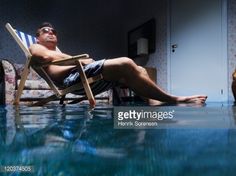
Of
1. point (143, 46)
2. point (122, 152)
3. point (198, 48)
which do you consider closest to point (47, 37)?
point (122, 152)

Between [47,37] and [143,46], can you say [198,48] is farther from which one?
[47,37]

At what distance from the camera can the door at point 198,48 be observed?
329 cm

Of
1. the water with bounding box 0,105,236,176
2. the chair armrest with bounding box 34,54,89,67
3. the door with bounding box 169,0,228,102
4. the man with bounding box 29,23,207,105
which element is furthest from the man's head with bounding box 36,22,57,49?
the door with bounding box 169,0,228,102

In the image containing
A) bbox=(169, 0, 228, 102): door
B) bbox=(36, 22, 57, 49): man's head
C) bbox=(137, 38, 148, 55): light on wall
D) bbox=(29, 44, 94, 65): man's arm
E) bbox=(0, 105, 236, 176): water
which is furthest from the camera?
bbox=(137, 38, 148, 55): light on wall

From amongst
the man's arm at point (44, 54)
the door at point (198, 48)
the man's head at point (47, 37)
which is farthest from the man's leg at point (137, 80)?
the door at point (198, 48)

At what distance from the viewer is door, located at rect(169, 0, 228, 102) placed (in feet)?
10.8

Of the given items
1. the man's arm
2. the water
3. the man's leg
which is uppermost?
the man's arm

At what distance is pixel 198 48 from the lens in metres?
3.61

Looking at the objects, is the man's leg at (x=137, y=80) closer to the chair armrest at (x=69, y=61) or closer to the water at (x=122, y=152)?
the chair armrest at (x=69, y=61)

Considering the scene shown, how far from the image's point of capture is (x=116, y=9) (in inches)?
216

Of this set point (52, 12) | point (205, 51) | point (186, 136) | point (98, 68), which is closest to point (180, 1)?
point (205, 51)

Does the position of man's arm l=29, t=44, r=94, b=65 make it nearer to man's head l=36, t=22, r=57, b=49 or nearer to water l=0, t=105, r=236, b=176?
man's head l=36, t=22, r=57, b=49

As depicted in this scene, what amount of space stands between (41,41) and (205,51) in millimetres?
2078

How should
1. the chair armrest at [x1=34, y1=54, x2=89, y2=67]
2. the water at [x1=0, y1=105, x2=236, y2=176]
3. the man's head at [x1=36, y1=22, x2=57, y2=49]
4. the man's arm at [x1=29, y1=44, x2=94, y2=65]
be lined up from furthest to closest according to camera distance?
the man's head at [x1=36, y1=22, x2=57, y2=49] → the man's arm at [x1=29, y1=44, x2=94, y2=65] → the chair armrest at [x1=34, y1=54, x2=89, y2=67] → the water at [x1=0, y1=105, x2=236, y2=176]
